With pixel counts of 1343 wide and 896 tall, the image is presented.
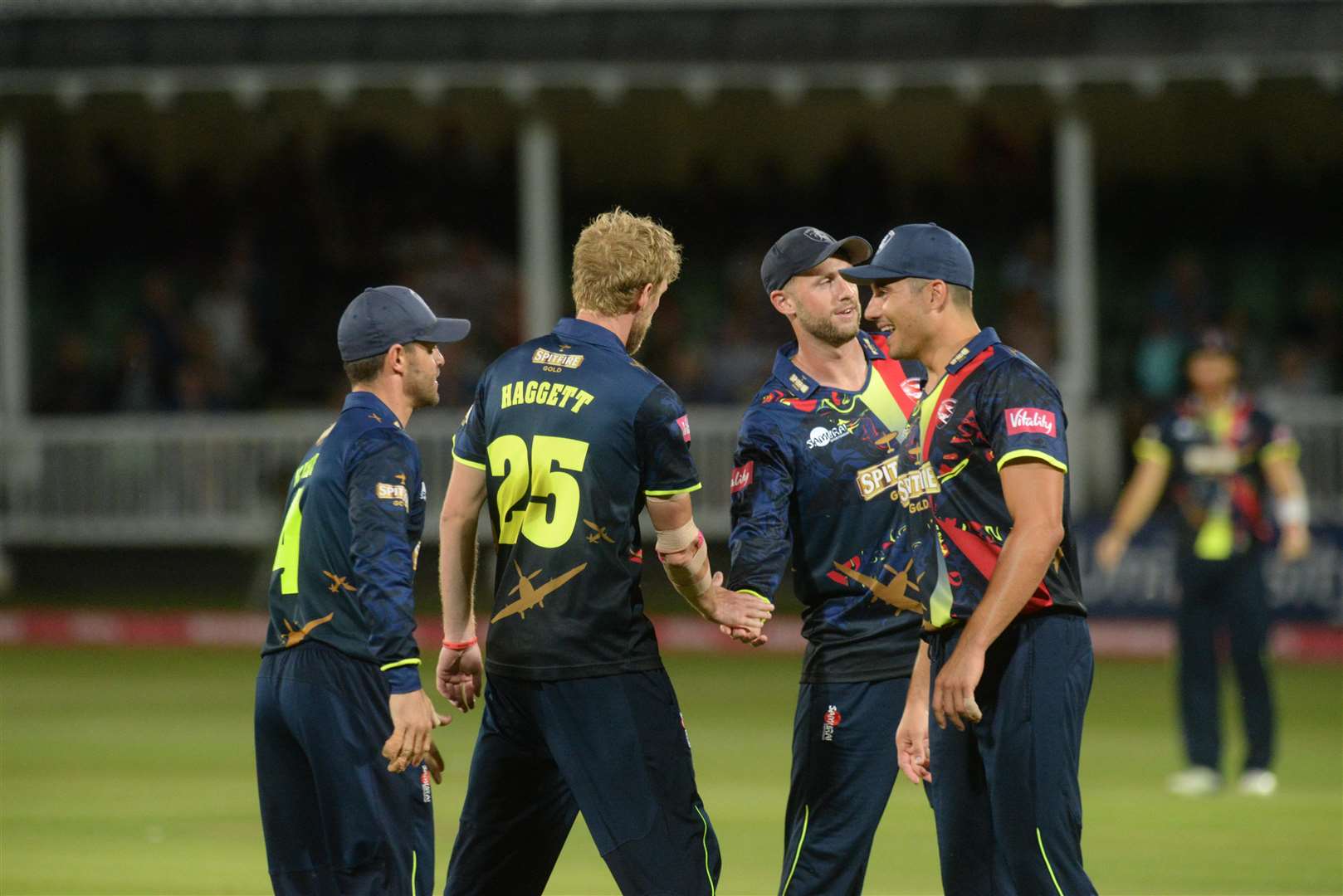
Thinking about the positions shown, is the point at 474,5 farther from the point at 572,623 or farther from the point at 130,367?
the point at 572,623

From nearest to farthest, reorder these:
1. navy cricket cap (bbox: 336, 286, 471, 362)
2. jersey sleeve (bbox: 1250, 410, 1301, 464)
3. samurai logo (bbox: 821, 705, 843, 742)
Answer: navy cricket cap (bbox: 336, 286, 471, 362), samurai logo (bbox: 821, 705, 843, 742), jersey sleeve (bbox: 1250, 410, 1301, 464)

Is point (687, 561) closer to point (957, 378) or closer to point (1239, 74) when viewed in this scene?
point (957, 378)

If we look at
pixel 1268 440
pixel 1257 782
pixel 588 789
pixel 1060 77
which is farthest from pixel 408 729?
pixel 1060 77

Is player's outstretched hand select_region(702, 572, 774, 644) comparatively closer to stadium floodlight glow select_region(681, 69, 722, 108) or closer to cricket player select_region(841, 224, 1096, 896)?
cricket player select_region(841, 224, 1096, 896)

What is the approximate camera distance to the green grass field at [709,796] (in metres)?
9.77

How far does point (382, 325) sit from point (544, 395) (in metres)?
0.76

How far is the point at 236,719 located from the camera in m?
14.8

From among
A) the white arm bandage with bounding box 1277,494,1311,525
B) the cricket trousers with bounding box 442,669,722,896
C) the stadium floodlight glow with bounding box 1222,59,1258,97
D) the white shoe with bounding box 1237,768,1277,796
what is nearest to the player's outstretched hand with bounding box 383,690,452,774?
the cricket trousers with bounding box 442,669,722,896

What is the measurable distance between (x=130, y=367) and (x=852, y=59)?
27.7ft

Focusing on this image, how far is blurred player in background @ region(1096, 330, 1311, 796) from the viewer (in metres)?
12.0

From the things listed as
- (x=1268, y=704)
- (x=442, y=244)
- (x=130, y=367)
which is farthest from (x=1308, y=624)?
(x=130, y=367)

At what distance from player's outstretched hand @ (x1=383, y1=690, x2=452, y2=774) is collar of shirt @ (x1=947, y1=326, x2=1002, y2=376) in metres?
1.87

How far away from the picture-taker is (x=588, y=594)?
253 inches

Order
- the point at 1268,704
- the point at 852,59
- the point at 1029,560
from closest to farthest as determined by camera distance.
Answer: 1. the point at 1029,560
2. the point at 1268,704
3. the point at 852,59
